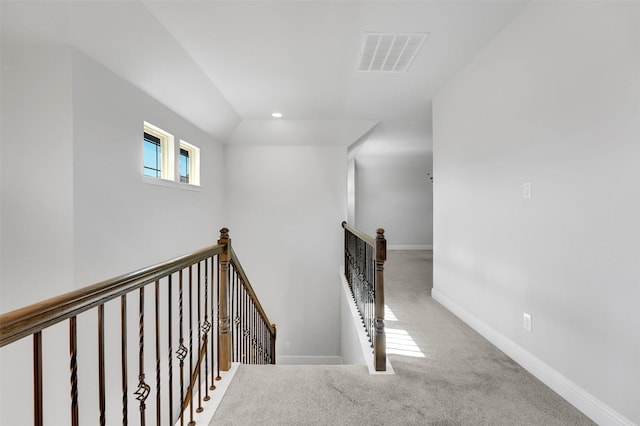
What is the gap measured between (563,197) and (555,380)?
1.18 meters

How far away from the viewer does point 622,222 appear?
4.92 ft

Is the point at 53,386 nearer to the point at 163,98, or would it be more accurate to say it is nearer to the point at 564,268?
the point at 163,98

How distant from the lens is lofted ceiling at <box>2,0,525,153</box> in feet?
6.53


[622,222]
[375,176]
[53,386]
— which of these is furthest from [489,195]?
[375,176]

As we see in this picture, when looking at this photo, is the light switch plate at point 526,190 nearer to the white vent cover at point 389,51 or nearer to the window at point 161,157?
the white vent cover at point 389,51

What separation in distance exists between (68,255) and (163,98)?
6.06 feet

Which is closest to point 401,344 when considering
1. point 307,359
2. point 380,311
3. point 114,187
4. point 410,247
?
point 380,311

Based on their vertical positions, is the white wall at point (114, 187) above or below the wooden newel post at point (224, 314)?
above

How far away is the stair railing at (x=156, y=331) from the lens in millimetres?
790

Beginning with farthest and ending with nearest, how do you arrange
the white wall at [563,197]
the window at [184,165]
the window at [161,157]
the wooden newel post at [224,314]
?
the window at [184,165]
the window at [161,157]
the wooden newel post at [224,314]
the white wall at [563,197]

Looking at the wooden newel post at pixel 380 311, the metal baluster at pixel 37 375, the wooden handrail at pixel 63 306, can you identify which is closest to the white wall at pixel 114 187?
the wooden handrail at pixel 63 306

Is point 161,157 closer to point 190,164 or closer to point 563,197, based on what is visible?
point 190,164

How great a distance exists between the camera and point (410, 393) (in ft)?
6.22

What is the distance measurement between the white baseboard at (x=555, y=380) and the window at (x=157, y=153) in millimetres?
3540
